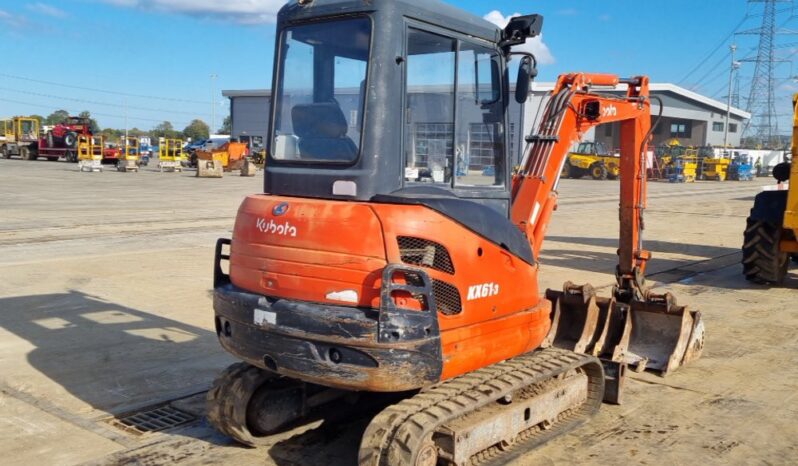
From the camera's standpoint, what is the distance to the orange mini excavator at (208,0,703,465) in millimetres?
4281

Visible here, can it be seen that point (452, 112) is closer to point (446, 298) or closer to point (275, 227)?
point (446, 298)

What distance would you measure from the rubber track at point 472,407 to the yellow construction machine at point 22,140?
5112 centimetres

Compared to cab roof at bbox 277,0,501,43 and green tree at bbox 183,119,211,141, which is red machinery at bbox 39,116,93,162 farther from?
green tree at bbox 183,119,211,141

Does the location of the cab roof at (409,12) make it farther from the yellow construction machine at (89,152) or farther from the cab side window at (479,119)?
the yellow construction machine at (89,152)

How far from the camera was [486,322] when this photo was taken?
4.77 metres

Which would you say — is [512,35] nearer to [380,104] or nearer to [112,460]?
[380,104]

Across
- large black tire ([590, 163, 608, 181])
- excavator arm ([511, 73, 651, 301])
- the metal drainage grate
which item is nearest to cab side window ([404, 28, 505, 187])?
excavator arm ([511, 73, 651, 301])

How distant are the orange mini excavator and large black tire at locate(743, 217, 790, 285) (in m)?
7.31

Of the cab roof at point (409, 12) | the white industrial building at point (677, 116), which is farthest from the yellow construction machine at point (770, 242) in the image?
the white industrial building at point (677, 116)

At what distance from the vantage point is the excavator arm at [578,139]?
6355 mm

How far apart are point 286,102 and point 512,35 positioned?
157cm

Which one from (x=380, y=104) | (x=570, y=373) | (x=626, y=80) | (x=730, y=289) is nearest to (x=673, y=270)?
(x=730, y=289)

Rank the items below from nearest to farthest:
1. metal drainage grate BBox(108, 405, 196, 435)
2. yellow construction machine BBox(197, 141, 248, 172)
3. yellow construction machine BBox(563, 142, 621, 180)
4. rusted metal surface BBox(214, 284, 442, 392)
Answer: rusted metal surface BBox(214, 284, 442, 392)
metal drainage grate BBox(108, 405, 196, 435)
yellow construction machine BBox(197, 141, 248, 172)
yellow construction machine BBox(563, 142, 621, 180)

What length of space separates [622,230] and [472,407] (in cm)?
409
